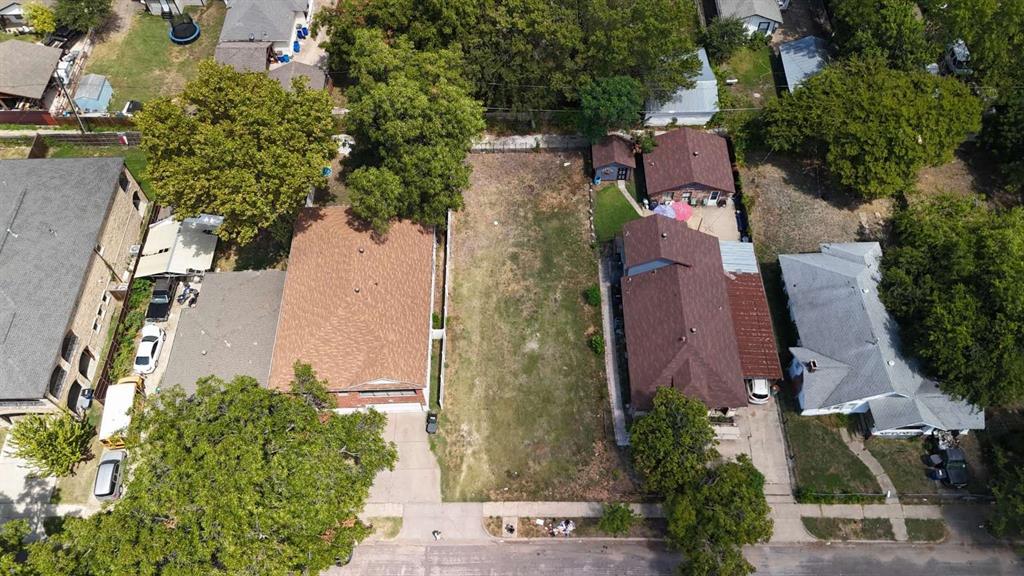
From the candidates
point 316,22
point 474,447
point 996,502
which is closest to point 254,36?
point 316,22

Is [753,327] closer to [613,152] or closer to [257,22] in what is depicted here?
[613,152]

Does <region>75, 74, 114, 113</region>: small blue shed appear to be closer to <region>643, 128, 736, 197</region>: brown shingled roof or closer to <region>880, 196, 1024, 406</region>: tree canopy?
<region>643, 128, 736, 197</region>: brown shingled roof

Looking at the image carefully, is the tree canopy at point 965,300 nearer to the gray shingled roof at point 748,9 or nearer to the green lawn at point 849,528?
the green lawn at point 849,528

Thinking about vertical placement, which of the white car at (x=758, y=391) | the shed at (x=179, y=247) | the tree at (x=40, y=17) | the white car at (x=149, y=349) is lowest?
the white car at (x=758, y=391)

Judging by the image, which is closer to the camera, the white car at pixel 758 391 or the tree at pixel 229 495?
the tree at pixel 229 495

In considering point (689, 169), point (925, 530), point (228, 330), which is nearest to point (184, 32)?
point (228, 330)

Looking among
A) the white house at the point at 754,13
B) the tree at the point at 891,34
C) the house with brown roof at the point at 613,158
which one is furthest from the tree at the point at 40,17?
the tree at the point at 891,34

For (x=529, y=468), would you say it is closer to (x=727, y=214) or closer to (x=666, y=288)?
(x=666, y=288)
